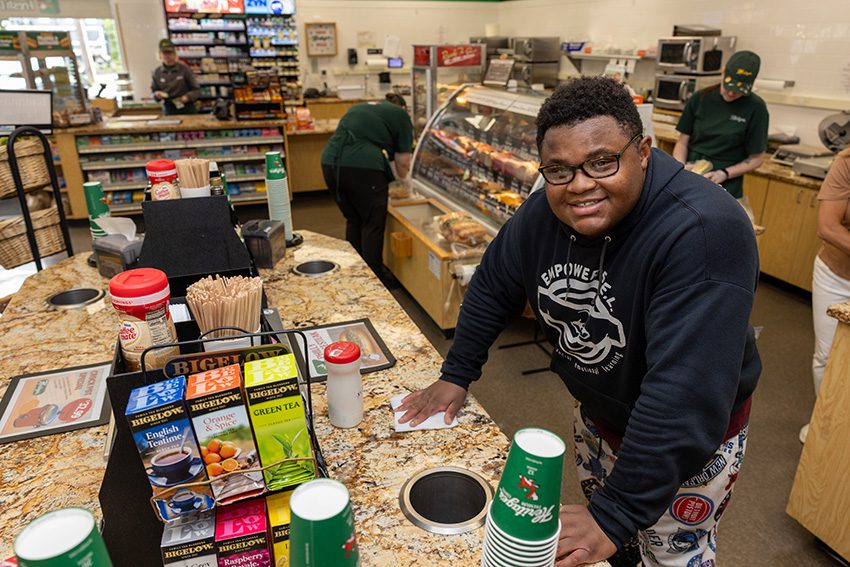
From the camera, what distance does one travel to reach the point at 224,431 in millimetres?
980

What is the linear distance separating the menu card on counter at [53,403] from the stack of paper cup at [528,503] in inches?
47.5

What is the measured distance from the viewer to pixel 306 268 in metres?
2.63

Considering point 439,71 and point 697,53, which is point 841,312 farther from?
point 697,53

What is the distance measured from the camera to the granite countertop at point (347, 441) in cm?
117

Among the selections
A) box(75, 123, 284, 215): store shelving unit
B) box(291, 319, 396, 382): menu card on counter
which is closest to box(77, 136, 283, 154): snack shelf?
box(75, 123, 284, 215): store shelving unit

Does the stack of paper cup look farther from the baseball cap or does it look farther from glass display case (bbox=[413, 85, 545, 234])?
the baseball cap

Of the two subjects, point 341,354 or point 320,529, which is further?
point 341,354

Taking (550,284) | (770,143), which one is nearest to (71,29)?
(770,143)

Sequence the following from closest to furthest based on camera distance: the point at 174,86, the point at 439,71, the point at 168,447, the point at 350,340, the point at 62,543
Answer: the point at 62,543, the point at 168,447, the point at 350,340, the point at 439,71, the point at 174,86

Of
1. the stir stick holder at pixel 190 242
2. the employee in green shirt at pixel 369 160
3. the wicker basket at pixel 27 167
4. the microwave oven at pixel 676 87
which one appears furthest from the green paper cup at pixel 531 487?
the microwave oven at pixel 676 87

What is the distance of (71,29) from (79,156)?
17.5 ft

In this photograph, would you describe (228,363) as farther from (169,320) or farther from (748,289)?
(748,289)

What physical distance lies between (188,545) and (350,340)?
0.98 meters

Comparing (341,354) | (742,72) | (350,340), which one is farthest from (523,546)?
(742,72)
